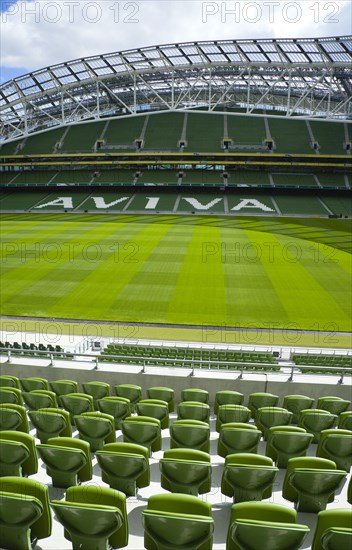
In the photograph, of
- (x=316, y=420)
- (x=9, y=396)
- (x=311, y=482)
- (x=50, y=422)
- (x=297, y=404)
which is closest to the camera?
(x=311, y=482)

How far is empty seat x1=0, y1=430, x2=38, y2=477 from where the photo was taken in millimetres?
4438

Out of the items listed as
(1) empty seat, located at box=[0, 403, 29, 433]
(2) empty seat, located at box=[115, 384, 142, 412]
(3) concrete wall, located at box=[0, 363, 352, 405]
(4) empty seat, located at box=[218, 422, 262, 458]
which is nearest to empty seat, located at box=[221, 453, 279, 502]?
(4) empty seat, located at box=[218, 422, 262, 458]

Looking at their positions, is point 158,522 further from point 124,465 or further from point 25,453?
point 25,453

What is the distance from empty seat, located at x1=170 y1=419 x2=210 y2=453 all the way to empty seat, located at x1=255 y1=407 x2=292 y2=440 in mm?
1337

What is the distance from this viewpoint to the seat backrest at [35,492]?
3.56 m

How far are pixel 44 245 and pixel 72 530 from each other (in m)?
29.7

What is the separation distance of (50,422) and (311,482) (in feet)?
11.7

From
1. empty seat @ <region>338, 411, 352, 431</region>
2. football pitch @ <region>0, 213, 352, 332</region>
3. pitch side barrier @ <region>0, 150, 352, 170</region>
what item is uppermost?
pitch side barrier @ <region>0, 150, 352, 170</region>

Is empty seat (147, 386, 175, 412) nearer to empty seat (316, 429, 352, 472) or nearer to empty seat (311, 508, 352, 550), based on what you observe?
empty seat (316, 429, 352, 472)

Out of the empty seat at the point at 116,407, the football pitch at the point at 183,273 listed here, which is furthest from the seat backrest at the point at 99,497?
the football pitch at the point at 183,273

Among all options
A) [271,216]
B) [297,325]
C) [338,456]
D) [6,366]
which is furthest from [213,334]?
[271,216]

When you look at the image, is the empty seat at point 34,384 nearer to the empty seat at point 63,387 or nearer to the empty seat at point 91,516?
the empty seat at point 63,387

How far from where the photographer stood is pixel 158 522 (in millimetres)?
3115

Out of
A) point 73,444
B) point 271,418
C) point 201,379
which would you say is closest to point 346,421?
point 271,418
